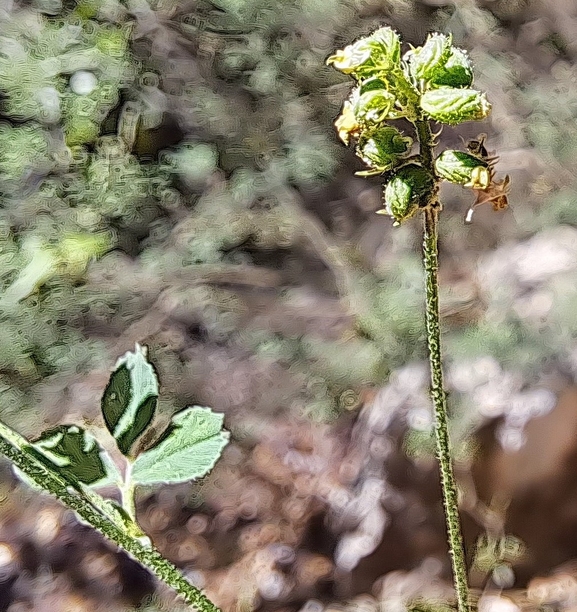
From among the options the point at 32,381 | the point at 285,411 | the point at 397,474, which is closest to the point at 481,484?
the point at 397,474

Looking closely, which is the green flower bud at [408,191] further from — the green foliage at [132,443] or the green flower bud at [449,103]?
the green foliage at [132,443]

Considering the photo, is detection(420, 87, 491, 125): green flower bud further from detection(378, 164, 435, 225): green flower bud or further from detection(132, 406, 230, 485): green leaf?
detection(132, 406, 230, 485): green leaf

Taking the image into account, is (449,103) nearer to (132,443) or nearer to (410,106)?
(410,106)

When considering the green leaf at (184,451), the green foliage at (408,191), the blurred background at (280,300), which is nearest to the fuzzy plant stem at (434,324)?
the green foliage at (408,191)

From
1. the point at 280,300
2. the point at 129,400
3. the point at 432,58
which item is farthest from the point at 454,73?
the point at 280,300

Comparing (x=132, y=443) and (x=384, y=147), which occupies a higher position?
(x=384, y=147)

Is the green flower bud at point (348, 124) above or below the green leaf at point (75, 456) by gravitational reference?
above

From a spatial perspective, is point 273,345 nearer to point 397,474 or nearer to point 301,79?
point 397,474
